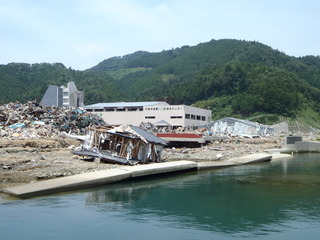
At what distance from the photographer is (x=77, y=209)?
41.8ft

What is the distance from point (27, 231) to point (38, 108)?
28.4m

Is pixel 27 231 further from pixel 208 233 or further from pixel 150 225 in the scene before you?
pixel 208 233

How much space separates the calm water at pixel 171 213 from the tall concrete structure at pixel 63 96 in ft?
217

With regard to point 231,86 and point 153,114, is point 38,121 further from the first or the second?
point 231,86

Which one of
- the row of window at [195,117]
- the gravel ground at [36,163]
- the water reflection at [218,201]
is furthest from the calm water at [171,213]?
the row of window at [195,117]

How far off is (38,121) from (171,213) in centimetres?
2531

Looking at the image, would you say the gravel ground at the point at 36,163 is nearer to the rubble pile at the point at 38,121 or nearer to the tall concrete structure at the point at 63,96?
the rubble pile at the point at 38,121

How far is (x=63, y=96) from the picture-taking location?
92625 mm

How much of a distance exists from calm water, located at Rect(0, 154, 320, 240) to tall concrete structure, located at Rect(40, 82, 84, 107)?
66.1 meters

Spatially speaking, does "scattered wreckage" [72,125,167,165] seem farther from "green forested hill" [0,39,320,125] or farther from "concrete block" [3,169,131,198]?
"green forested hill" [0,39,320,125]

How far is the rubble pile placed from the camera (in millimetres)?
30638

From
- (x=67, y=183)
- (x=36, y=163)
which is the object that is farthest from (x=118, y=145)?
(x=67, y=183)

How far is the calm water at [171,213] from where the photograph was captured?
10.5m

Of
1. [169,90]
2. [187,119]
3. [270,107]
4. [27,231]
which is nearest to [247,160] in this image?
[27,231]
